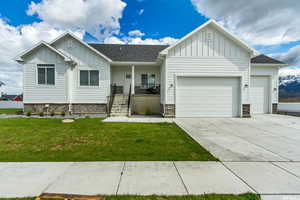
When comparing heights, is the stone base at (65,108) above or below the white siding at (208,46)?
below

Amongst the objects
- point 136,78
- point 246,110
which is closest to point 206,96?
point 246,110

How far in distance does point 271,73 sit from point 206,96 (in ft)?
20.3

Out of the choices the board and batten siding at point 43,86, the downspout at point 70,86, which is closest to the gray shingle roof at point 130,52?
the downspout at point 70,86

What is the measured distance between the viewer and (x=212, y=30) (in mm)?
9430

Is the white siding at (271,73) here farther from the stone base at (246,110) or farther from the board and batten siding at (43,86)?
the board and batten siding at (43,86)

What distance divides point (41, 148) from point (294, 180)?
20.2 feet

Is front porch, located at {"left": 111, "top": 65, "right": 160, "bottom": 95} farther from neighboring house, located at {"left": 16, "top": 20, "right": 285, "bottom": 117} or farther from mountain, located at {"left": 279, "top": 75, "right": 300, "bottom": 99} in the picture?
mountain, located at {"left": 279, "top": 75, "right": 300, "bottom": 99}

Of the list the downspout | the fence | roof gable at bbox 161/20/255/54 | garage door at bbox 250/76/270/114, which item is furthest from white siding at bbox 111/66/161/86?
the fence

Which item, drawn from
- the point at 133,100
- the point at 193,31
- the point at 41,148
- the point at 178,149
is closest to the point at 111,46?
the point at 133,100

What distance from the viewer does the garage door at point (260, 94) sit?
10945 millimetres

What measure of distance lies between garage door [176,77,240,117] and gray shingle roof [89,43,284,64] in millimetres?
4118

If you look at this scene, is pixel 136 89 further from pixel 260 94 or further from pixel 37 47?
pixel 260 94

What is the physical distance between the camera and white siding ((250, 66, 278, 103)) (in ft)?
35.8

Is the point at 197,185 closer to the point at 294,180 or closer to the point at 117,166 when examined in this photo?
the point at 117,166
